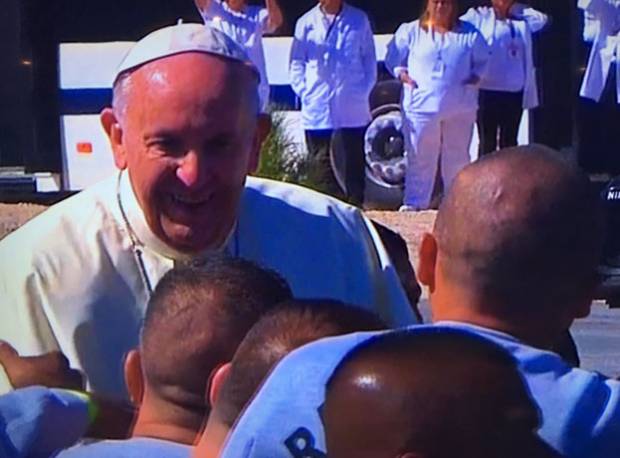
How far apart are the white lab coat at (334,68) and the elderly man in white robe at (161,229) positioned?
19.0ft

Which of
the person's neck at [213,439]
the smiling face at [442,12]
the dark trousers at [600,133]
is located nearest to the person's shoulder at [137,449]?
the person's neck at [213,439]

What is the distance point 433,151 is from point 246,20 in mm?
1780

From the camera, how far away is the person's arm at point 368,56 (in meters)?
8.91

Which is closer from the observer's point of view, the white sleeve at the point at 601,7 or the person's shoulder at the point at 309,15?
the white sleeve at the point at 601,7

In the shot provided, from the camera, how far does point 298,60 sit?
8844 mm

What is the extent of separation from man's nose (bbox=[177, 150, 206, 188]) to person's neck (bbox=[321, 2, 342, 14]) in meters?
6.12

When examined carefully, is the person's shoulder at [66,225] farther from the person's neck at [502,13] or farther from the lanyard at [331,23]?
the lanyard at [331,23]

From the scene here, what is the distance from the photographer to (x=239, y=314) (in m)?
2.27

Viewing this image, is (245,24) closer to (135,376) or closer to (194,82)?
(194,82)

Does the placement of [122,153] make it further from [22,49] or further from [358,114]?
[358,114]

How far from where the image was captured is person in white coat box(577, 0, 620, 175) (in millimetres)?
6871

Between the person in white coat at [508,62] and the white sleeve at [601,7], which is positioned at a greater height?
the white sleeve at [601,7]

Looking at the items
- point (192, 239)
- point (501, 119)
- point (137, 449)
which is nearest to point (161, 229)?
point (192, 239)

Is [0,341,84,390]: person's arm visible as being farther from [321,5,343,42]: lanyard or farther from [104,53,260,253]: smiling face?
[321,5,343,42]: lanyard
